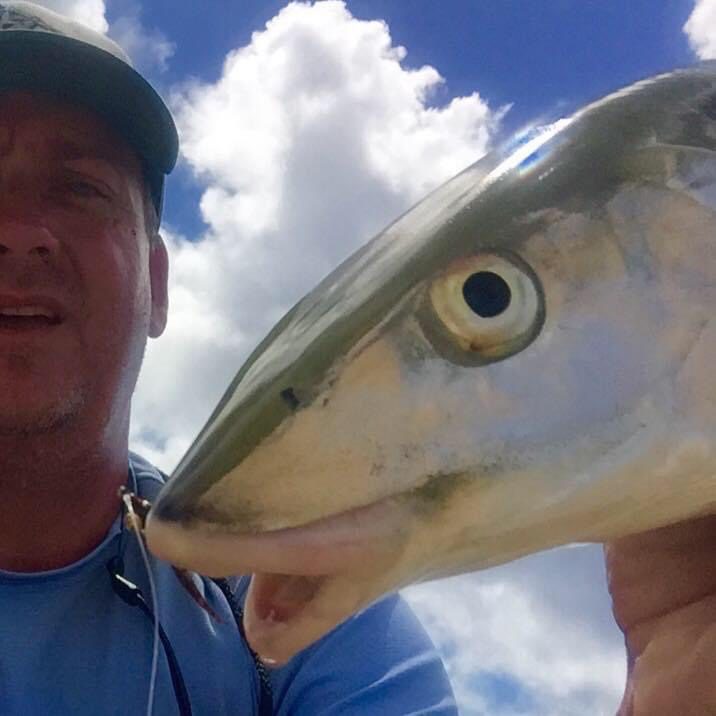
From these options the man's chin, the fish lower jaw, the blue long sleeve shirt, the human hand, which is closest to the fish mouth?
A: the fish lower jaw

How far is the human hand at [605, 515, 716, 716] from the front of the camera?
112cm

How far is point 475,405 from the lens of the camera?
2.97 ft

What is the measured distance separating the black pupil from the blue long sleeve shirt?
1.18m

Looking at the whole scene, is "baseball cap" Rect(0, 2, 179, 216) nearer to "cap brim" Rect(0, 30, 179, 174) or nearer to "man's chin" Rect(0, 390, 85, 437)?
"cap brim" Rect(0, 30, 179, 174)

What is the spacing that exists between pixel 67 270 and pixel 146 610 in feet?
2.69

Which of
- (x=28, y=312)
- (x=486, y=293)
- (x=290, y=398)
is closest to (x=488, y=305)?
(x=486, y=293)

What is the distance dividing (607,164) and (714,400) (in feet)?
0.85

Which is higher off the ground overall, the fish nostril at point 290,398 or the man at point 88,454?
the man at point 88,454

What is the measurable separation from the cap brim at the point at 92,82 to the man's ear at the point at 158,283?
1.17ft

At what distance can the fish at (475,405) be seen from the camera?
87 centimetres

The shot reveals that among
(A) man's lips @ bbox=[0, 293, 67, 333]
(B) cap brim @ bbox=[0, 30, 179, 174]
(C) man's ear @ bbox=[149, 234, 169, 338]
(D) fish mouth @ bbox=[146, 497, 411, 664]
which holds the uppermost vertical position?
(B) cap brim @ bbox=[0, 30, 179, 174]

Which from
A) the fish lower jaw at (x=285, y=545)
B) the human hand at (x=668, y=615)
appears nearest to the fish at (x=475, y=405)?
the fish lower jaw at (x=285, y=545)

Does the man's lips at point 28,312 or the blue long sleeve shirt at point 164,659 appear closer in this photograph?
the blue long sleeve shirt at point 164,659

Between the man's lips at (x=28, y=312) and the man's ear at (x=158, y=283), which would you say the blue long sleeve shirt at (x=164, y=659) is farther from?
the man's ear at (x=158, y=283)
